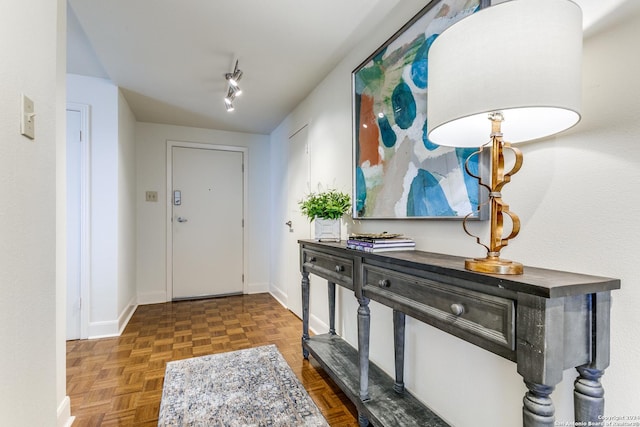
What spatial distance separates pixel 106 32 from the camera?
1.90 metres

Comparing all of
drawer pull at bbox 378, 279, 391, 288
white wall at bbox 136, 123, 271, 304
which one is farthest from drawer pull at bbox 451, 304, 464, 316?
white wall at bbox 136, 123, 271, 304

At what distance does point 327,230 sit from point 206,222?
7.86 feet

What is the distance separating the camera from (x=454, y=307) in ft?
3.04

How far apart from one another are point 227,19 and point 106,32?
79 centimetres

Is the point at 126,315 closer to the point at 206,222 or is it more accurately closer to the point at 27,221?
the point at 206,222

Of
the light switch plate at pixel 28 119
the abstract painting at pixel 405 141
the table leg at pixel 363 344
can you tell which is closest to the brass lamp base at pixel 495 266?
the abstract painting at pixel 405 141

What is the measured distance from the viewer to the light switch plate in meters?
0.86

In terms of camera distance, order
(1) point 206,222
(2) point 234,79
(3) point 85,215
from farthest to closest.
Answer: (1) point 206,222 < (3) point 85,215 < (2) point 234,79

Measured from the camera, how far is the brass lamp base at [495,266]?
84 centimetres

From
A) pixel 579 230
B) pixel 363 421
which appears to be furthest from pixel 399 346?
pixel 579 230

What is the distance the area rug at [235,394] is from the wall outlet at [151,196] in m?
2.18

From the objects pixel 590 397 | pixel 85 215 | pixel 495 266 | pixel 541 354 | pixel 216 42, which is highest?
pixel 216 42

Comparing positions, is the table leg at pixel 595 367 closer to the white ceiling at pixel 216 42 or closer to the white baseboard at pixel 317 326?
the white ceiling at pixel 216 42

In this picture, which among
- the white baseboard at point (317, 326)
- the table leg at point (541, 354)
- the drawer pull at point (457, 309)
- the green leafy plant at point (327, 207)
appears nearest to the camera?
the table leg at point (541, 354)
